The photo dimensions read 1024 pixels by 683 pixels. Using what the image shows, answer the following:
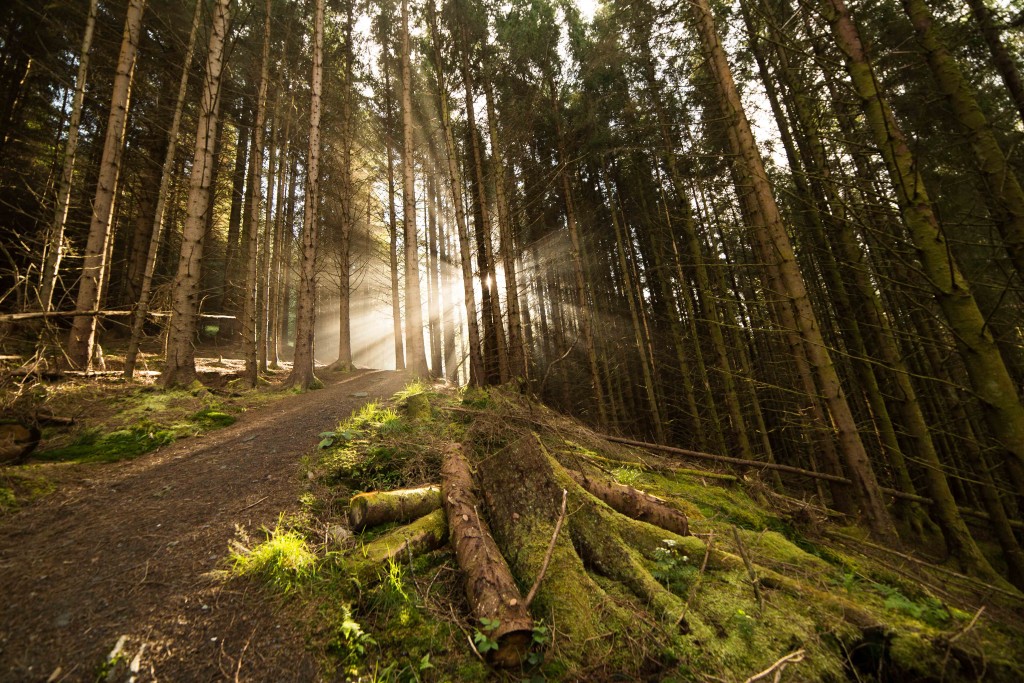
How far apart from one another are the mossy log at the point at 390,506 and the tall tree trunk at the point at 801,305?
16.1 ft

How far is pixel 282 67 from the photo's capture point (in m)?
12.9

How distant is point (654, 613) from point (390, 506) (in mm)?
2098

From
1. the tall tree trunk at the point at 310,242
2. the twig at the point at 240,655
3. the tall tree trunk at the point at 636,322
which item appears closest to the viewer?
the twig at the point at 240,655

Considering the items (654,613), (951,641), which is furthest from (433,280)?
(951,641)

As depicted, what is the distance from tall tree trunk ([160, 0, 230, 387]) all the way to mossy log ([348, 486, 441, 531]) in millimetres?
6776

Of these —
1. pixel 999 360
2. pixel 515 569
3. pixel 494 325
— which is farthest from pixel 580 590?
pixel 494 325

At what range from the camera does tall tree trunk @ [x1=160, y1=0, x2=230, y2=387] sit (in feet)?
24.1

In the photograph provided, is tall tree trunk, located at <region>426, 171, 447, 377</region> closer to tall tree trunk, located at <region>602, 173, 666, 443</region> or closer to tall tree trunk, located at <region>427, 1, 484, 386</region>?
tall tree trunk, located at <region>602, 173, 666, 443</region>

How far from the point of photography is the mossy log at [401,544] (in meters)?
2.57

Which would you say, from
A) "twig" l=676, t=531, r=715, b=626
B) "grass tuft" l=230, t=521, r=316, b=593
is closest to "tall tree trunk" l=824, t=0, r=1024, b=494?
"twig" l=676, t=531, r=715, b=626

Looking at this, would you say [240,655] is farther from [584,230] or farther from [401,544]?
[584,230]

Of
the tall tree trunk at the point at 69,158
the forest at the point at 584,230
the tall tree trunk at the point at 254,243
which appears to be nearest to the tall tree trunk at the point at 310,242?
the forest at the point at 584,230

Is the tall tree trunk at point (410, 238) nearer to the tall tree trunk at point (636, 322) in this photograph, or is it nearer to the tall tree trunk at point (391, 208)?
the tall tree trunk at point (391, 208)

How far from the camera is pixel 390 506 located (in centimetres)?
306
